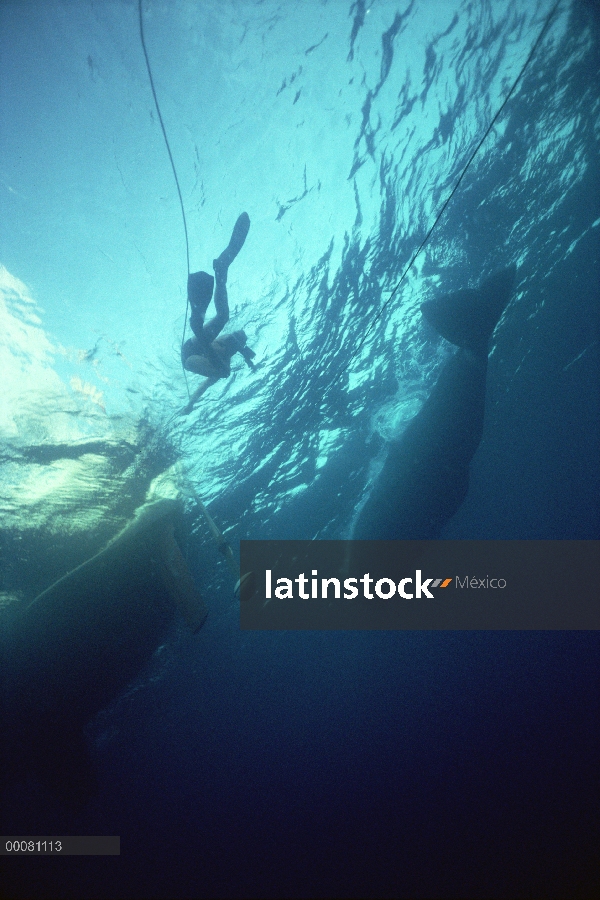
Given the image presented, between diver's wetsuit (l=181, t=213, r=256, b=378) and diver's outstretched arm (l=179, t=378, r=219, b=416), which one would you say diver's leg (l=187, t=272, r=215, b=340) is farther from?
diver's outstretched arm (l=179, t=378, r=219, b=416)

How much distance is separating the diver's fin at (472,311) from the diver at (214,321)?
6.27m

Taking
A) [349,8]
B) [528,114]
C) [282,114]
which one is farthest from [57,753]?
[528,114]

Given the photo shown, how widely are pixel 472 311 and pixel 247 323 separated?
6557 mm

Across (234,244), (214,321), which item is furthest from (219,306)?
(234,244)

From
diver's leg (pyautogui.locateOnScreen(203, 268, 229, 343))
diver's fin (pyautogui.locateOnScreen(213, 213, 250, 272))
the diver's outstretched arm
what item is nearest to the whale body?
diver's fin (pyautogui.locateOnScreen(213, 213, 250, 272))

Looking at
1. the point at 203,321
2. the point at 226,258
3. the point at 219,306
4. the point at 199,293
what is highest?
the point at 226,258

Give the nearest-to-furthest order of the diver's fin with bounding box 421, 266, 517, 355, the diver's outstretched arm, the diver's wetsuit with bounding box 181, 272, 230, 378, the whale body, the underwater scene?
the underwater scene < the diver's wetsuit with bounding box 181, 272, 230, 378 < the diver's outstretched arm < the diver's fin with bounding box 421, 266, 517, 355 < the whale body

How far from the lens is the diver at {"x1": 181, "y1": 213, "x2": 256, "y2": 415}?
17.0ft

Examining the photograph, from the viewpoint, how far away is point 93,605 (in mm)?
8320

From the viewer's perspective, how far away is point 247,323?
7.67 meters

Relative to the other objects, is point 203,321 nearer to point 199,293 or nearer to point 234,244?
point 199,293

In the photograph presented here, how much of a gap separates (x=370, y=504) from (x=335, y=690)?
3222 centimetres

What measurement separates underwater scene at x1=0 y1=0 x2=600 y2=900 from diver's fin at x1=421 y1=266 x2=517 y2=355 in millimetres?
84

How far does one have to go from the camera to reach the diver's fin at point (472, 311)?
9.05 metres
